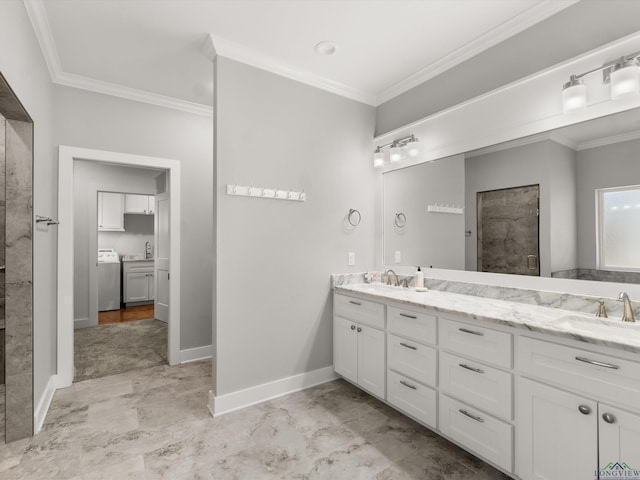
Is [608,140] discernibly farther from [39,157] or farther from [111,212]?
[111,212]

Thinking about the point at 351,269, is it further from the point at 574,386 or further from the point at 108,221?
the point at 108,221

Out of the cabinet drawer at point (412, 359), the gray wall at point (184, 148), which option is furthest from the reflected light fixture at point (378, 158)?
the gray wall at point (184, 148)

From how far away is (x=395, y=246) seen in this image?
3160 mm

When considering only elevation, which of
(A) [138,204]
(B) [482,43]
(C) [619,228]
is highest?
(B) [482,43]

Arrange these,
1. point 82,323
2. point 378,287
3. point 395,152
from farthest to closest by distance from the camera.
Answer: point 82,323, point 395,152, point 378,287

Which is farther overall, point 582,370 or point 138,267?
point 138,267

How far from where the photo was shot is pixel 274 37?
239 centimetres

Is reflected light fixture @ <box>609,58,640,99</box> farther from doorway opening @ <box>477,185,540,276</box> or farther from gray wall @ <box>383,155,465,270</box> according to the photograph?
gray wall @ <box>383,155,465,270</box>

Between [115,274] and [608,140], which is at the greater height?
[608,140]

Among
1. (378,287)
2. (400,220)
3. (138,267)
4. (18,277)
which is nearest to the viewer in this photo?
(18,277)

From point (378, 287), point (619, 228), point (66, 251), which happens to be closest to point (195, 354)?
point (66, 251)

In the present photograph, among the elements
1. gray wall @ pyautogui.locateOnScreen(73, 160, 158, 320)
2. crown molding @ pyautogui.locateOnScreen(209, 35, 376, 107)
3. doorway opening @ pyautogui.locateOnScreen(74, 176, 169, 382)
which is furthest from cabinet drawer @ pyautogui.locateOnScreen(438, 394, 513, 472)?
gray wall @ pyautogui.locateOnScreen(73, 160, 158, 320)

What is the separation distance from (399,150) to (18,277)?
2983mm

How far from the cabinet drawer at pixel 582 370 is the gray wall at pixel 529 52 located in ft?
5.63
